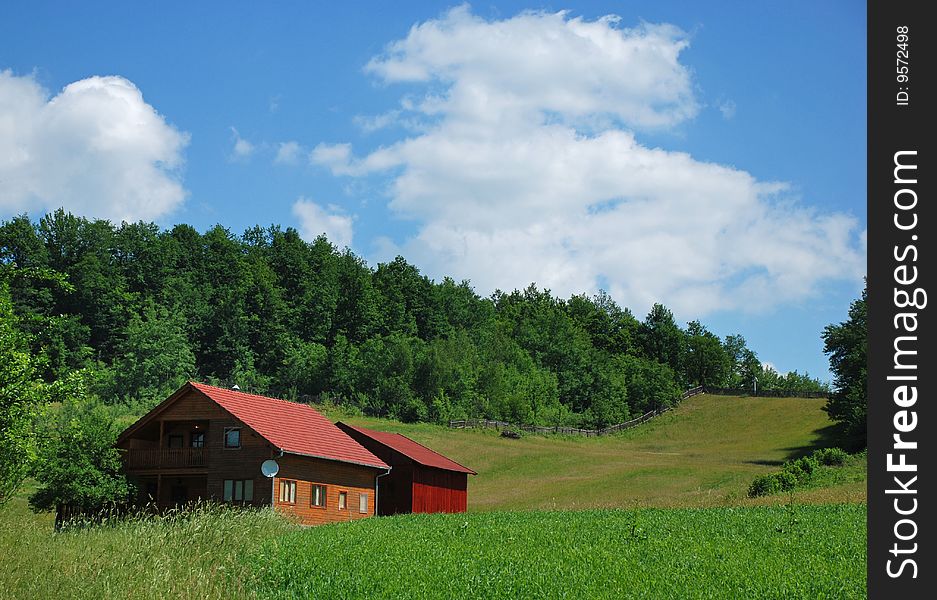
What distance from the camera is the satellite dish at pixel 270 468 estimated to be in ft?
127

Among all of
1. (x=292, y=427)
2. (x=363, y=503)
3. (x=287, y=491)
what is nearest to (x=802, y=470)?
(x=363, y=503)

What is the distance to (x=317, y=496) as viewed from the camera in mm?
41688

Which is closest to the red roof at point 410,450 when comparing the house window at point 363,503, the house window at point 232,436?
Answer: the house window at point 363,503

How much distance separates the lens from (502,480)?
6706cm

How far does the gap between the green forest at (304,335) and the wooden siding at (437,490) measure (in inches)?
1458

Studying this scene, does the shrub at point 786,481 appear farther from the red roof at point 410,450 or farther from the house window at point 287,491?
the house window at point 287,491

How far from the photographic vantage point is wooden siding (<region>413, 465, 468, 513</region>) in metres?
48.7

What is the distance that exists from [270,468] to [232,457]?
2.58 m

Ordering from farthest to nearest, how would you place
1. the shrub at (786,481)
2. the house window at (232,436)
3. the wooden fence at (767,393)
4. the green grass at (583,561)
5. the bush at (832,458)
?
the wooden fence at (767,393)
the bush at (832,458)
the shrub at (786,481)
the house window at (232,436)
the green grass at (583,561)

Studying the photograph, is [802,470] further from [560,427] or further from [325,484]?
[560,427]

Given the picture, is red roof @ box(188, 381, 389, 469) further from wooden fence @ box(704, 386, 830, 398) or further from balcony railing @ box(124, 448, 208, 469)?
wooden fence @ box(704, 386, 830, 398)

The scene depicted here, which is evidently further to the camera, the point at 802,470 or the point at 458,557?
the point at 802,470

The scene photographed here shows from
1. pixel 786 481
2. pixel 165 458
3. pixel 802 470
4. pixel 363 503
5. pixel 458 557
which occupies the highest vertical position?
A: pixel 165 458
